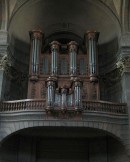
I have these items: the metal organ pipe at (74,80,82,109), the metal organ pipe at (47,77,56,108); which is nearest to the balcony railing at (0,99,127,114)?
the metal organ pipe at (74,80,82,109)

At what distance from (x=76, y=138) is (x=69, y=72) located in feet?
11.2

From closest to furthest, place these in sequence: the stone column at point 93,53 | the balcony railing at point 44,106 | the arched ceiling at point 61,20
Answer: the balcony railing at point 44,106 < the stone column at point 93,53 < the arched ceiling at point 61,20

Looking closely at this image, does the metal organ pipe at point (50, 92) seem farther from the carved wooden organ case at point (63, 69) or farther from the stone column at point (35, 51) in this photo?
the stone column at point (35, 51)

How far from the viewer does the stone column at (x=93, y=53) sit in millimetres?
17484

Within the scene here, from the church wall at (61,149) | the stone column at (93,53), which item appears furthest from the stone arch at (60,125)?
the stone column at (93,53)

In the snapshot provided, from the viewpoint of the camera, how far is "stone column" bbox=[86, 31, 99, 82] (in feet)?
57.4

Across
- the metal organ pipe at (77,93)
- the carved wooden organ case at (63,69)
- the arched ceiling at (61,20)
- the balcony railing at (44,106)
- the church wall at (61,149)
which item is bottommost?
the church wall at (61,149)

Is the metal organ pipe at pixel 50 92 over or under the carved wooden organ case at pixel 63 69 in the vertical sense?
under

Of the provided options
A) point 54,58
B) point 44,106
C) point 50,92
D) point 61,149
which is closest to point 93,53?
point 54,58

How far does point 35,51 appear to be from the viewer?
18.2 meters

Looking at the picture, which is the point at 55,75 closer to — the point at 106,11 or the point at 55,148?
the point at 55,148

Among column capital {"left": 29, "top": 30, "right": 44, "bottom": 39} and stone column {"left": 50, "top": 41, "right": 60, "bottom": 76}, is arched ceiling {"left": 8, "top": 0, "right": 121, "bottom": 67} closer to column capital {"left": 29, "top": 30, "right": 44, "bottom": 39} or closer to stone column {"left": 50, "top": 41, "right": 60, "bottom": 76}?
column capital {"left": 29, "top": 30, "right": 44, "bottom": 39}

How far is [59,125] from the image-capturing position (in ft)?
50.0

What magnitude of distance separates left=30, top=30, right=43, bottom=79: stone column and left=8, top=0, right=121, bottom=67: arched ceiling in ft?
3.85
